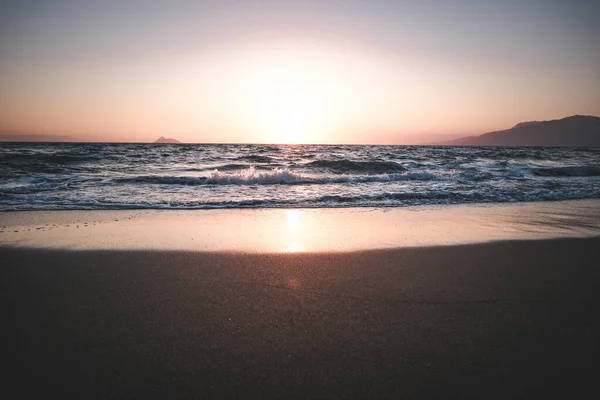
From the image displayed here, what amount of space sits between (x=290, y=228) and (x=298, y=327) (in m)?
4.01

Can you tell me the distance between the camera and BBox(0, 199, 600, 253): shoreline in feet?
17.7

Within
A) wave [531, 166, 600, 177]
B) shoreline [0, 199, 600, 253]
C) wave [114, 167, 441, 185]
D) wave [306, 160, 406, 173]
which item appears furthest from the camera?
wave [306, 160, 406, 173]

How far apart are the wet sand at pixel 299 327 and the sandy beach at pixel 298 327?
0.5 inches

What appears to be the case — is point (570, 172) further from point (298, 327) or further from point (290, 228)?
point (298, 327)

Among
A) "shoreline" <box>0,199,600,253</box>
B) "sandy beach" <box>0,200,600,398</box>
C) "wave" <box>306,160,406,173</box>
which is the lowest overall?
"shoreline" <box>0,199,600,253</box>

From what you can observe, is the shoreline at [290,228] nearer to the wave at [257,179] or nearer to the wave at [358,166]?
the wave at [257,179]

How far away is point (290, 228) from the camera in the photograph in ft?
22.0

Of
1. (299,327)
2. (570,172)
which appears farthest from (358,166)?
(299,327)

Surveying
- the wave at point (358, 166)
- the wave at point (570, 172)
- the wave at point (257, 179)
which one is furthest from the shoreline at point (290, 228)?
the wave at point (358, 166)

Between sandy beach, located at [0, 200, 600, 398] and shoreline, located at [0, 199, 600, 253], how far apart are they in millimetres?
807

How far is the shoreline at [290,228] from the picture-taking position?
541 centimetres

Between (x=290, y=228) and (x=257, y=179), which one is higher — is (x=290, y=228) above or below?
below

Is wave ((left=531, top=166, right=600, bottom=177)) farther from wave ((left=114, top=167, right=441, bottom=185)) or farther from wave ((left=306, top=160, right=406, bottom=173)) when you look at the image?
A: wave ((left=114, top=167, right=441, bottom=185))

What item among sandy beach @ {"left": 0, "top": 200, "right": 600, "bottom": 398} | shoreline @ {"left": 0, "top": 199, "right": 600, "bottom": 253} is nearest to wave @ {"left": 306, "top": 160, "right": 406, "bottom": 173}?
shoreline @ {"left": 0, "top": 199, "right": 600, "bottom": 253}
